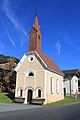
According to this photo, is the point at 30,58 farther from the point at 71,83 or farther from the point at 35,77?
the point at 71,83

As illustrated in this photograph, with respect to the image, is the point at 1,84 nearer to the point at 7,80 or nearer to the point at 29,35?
the point at 7,80

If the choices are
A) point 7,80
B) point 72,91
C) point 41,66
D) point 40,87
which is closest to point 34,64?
point 41,66

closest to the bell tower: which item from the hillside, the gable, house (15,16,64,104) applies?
house (15,16,64,104)

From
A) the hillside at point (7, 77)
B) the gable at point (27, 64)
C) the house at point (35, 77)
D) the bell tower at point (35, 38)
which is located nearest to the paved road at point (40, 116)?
the house at point (35, 77)

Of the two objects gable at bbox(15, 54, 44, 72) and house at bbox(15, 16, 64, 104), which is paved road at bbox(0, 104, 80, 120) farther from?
gable at bbox(15, 54, 44, 72)

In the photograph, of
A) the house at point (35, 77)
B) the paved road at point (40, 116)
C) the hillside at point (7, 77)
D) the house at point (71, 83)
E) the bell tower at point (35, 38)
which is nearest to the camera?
the paved road at point (40, 116)

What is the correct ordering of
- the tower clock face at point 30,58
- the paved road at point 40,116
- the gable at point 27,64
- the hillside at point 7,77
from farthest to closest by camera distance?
the hillside at point 7,77
the tower clock face at point 30,58
the gable at point 27,64
the paved road at point 40,116

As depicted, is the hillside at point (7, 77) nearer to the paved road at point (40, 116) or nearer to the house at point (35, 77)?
the house at point (35, 77)

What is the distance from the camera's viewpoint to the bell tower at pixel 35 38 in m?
47.9

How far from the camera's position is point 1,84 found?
54375 millimetres

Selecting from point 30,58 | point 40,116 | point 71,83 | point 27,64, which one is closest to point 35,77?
point 27,64

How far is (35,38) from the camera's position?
159ft

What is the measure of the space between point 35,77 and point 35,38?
8.17 m

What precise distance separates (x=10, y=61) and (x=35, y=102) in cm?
1731
